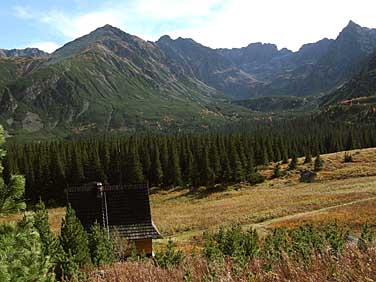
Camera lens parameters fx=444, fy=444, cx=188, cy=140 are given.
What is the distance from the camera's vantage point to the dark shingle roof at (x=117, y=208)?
36469 mm

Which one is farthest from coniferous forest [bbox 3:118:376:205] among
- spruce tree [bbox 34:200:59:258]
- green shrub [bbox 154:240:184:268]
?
green shrub [bbox 154:240:184:268]

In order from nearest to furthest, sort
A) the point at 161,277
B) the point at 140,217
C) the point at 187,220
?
the point at 161,277, the point at 140,217, the point at 187,220

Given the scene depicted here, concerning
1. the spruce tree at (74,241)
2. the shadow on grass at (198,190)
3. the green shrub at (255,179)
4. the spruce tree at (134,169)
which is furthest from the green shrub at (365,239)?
the spruce tree at (134,169)

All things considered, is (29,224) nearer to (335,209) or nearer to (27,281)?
(27,281)

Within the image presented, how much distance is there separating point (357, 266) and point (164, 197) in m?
83.7

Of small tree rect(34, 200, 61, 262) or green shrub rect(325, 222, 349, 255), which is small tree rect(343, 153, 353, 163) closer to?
green shrub rect(325, 222, 349, 255)

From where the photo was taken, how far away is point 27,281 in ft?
25.5

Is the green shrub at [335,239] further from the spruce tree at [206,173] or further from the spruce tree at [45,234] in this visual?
the spruce tree at [206,173]

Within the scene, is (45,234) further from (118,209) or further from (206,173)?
(206,173)

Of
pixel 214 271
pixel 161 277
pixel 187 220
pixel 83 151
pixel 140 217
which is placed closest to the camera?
pixel 214 271

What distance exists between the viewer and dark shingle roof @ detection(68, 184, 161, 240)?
3647cm

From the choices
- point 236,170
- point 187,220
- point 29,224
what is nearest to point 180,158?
point 236,170

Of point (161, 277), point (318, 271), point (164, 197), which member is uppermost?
point (318, 271)

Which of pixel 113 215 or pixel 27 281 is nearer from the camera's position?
pixel 27 281
